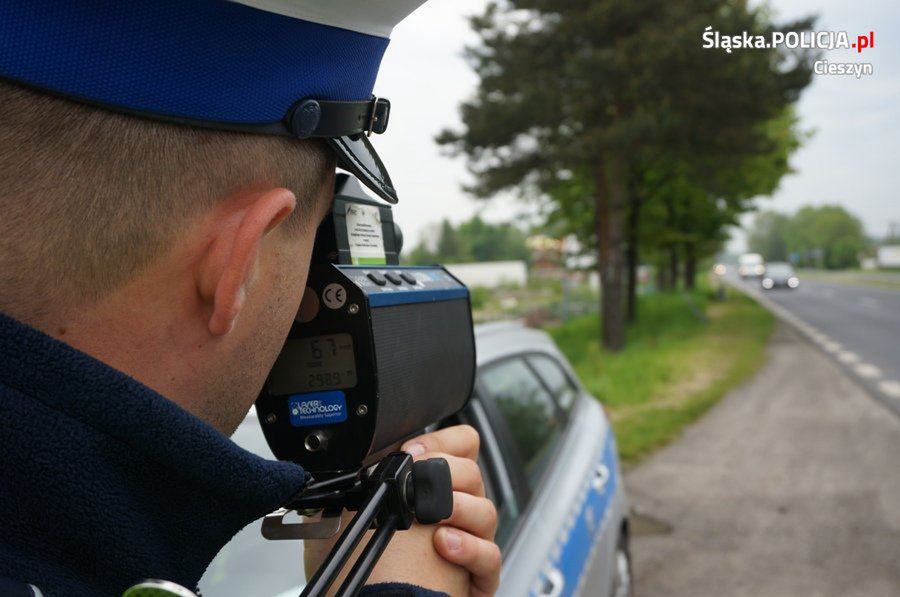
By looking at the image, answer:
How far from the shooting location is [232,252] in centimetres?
74

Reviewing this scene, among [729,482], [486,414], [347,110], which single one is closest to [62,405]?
[347,110]

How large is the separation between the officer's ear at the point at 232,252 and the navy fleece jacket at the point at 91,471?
0.09m

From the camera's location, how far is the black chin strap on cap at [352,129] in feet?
2.62

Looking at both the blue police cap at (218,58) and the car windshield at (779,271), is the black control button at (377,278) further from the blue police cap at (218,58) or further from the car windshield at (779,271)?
the car windshield at (779,271)

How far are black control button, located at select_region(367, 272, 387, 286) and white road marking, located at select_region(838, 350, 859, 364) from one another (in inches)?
598

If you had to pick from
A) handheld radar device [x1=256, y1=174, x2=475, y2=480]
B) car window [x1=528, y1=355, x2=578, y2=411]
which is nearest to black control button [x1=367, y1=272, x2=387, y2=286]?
handheld radar device [x1=256, y1=174, x2=475, y2=480]

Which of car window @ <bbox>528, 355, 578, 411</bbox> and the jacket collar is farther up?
the jacket collar

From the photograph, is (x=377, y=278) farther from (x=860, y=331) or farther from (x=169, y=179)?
(x=860, y=331)

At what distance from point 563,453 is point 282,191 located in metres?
2.91

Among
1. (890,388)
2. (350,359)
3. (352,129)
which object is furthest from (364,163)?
(890,388)

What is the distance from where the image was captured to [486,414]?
2852mm

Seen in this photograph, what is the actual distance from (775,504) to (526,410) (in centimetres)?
398

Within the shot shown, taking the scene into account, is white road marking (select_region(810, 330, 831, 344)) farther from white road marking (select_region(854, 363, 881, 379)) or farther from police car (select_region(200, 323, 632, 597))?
police car (select_region(200, 323, 632, 597))

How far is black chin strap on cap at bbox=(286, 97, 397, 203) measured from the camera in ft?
2.62
